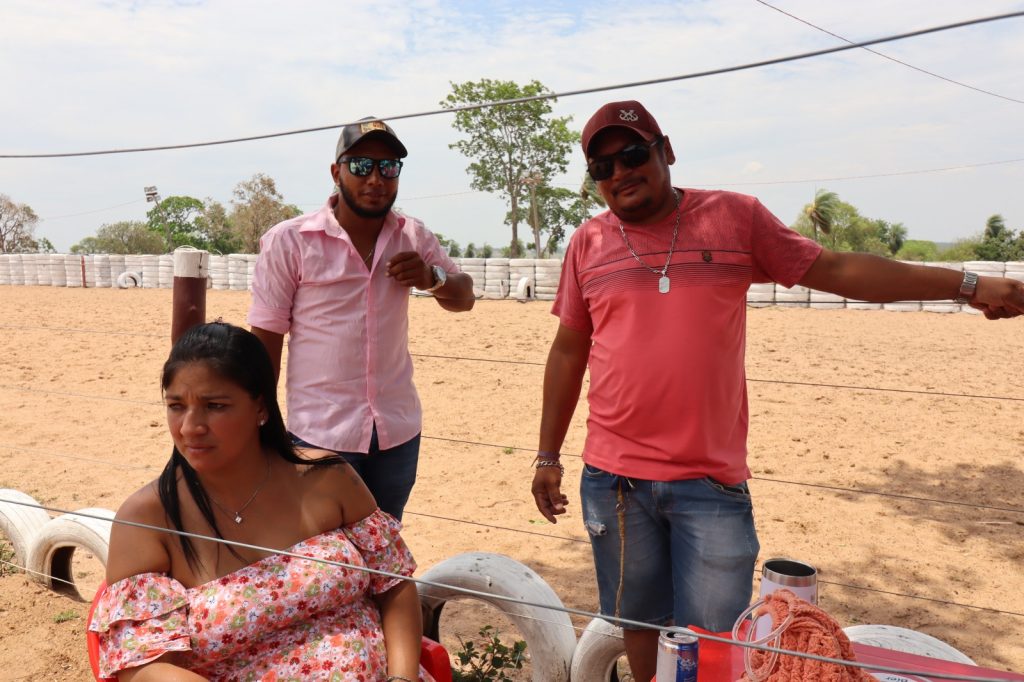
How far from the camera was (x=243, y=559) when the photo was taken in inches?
73.0

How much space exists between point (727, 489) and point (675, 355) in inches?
13.9

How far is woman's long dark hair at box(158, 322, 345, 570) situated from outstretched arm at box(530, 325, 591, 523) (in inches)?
29.2

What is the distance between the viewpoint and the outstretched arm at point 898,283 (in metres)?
1.74

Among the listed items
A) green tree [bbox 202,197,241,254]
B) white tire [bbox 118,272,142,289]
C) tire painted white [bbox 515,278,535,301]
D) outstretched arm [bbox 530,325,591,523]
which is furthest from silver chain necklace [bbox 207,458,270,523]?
green tree [bbox 202,197,241,254]

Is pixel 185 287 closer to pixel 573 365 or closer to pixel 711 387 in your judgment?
pixel 573 365

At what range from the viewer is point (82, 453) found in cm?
618

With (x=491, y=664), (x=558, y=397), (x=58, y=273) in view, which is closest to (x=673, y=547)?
(x=558, y=397)

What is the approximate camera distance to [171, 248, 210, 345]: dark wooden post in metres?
3.12

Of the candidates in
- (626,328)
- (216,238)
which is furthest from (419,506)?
(216,238)

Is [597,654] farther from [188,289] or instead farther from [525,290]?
[525,290]

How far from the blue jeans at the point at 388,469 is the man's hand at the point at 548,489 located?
439 mm

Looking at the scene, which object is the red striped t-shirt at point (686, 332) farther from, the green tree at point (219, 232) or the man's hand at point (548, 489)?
the green tree at point (219, 232)

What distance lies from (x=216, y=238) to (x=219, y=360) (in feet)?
145

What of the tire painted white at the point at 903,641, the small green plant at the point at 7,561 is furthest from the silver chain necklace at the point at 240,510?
the small green plant at the point at 7,561
